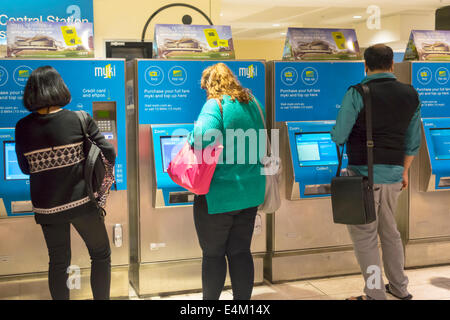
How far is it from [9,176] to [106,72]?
0.94 m

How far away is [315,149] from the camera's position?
3695 mm

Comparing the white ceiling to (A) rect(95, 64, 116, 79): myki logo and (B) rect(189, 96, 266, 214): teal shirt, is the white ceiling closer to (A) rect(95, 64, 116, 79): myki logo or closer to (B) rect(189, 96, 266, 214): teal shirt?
(A) rect(95, 64, 116, 79): myki logo

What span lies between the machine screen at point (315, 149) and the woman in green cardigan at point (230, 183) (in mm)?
1094

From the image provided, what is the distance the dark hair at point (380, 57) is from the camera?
117 inches

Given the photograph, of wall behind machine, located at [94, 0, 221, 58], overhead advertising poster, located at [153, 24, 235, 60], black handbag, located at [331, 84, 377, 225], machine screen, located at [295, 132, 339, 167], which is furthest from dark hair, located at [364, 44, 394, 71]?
wall behind machine, located at [94, 0, 221, 58]

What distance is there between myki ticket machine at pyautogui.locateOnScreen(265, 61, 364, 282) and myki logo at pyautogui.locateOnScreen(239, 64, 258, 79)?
14cm

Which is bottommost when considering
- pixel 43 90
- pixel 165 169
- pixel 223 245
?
pixel 223 245

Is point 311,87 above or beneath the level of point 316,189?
above

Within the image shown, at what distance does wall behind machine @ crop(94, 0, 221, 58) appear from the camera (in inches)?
262

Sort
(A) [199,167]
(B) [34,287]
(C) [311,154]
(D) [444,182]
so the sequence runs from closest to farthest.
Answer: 1. (A) [199,167]
2. (B) [34,287]
3. (C) [311,154]
4. (D) [444,182]

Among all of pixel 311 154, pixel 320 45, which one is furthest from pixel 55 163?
pixel 320 45

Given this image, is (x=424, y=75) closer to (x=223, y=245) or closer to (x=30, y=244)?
(x=223, y=245)

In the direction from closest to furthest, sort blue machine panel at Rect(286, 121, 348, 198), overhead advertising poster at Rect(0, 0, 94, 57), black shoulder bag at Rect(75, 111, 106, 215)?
black shoulder bag at Rect(75, 111, 106, 215)
blue machine panel at Rect(286, 121, 348, 198)
overhead advertising poster at Rect(0, 0, 94, 57)

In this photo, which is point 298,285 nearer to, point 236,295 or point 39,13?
point 236,295
